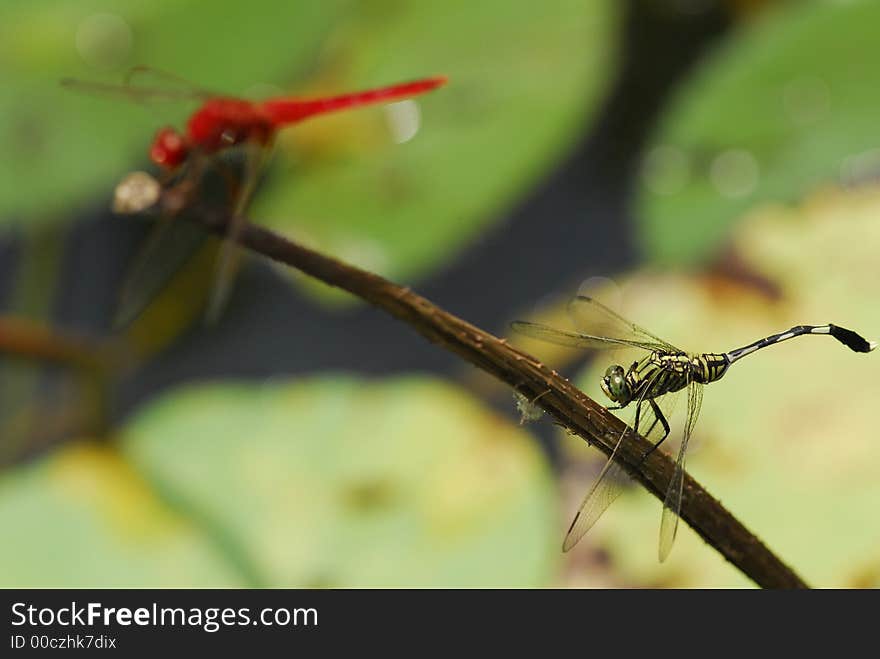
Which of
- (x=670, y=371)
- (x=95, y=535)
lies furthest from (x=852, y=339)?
(x=95, y=535)

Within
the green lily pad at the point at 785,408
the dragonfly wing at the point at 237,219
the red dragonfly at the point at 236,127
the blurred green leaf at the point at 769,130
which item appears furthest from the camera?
Result: the blurred green leaf at the point at 769,130

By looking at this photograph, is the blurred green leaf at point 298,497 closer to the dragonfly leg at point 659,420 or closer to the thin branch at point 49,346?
the thin branch at point 49,346

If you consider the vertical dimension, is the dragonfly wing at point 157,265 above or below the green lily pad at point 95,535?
above

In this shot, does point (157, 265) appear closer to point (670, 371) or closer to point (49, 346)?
point (49, 346)

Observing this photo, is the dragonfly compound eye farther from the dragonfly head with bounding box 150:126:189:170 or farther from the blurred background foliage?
the dragonfly head with bounding box 150:126:189:170

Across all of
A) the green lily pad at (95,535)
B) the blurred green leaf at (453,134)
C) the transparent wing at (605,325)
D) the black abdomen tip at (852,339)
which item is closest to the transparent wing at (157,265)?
the blurred green leaf at (453,134)


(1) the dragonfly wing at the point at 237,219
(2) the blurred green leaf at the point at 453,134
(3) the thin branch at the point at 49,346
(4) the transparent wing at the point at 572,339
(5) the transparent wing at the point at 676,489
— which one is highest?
(2) the blurred green leaf at the point at 453,134

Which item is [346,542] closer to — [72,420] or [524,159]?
[72,420]
